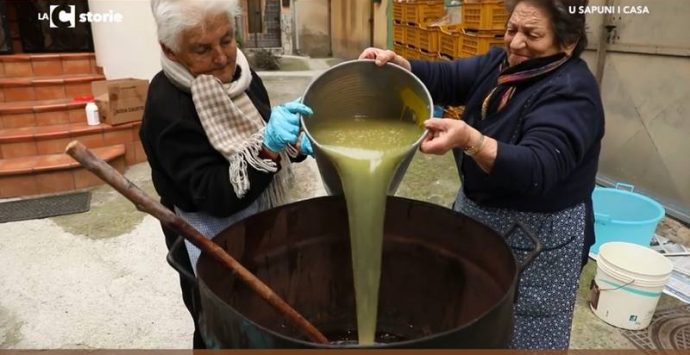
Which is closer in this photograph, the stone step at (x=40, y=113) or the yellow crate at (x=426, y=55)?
the stone step at (x=40, y=113)

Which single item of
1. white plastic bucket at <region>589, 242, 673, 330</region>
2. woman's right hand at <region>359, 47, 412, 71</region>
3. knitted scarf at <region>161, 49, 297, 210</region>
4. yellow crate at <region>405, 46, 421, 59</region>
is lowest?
white plastic bucket at <region>589, 242, 673, 330</region>

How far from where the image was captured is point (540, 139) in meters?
1.07

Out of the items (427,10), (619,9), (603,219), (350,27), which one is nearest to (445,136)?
(603,219)

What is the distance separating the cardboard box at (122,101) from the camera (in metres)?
3.75

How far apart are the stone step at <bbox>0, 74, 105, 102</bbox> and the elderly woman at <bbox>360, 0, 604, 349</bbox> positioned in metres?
3.70

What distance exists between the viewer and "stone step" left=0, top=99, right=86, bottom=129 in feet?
12.6

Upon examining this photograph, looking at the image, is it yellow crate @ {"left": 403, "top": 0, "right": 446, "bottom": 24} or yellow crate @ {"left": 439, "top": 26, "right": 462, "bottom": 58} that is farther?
yellow crate @ {"left": 403, "top": 0, "right": 446, "bottom": 24}

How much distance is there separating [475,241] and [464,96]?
1.71 ft

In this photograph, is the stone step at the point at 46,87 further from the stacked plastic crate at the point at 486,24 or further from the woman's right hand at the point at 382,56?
the woman's right hand at the point at 382,56

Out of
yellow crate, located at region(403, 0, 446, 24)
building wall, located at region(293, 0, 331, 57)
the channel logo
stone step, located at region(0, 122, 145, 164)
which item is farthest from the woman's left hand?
building wall, located at region(293, 0, 331, 57)

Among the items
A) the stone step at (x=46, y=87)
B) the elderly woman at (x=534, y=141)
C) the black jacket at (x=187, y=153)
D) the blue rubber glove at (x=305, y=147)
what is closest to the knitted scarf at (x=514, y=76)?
the elderly woman at (x=534, y=141)

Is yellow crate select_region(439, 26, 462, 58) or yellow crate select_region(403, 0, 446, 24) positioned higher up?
yellow crate select_region(403, 0, 446, 24)

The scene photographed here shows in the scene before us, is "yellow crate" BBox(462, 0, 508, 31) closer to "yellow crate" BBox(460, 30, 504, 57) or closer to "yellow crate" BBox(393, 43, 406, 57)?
"yellow crate" BBox(460, 30, 504, 57)

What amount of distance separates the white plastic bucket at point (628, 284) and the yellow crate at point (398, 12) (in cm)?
424
